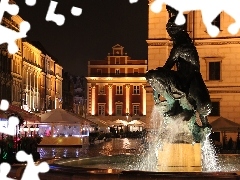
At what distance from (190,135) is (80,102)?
518ft

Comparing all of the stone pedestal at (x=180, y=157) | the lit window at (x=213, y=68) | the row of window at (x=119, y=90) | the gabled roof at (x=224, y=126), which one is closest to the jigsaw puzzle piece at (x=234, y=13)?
the lit window at (x=213, y=68)

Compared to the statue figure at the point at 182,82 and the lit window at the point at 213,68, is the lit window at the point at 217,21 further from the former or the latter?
the statue figure at the point at 182,82

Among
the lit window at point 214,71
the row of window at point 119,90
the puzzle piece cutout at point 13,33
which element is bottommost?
the lit window at point 214,71

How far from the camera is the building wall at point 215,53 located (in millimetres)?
35125

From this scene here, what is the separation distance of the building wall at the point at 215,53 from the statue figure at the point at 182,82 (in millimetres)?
24484

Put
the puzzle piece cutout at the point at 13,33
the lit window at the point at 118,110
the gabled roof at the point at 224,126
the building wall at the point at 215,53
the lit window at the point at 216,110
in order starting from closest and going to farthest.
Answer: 1. the gabled roof at the point at 224,126
2. the building wall at the point at 215,53
3. the lit window at the point at 216,110
4. the puzzle piece cutout at the point at 13,33
5. the lit window at the point at 118,110

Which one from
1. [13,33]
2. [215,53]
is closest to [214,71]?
[215,53]

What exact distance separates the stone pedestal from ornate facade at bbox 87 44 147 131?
2979 inches

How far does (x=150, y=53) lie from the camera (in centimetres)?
3612

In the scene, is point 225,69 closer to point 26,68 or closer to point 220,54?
point 220,54

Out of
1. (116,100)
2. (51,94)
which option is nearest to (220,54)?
(116,100)

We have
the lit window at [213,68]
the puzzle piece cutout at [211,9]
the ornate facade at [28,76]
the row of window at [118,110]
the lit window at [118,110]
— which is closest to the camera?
the puzzle piece cutout at [211,9]

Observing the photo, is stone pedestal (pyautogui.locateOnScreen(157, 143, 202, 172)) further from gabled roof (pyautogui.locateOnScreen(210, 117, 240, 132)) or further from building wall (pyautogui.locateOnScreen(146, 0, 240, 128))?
building wall (pyautogui.locateOnScreen(146, 0, 240, 128))

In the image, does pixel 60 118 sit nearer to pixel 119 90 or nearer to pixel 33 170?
pixel 33 170
